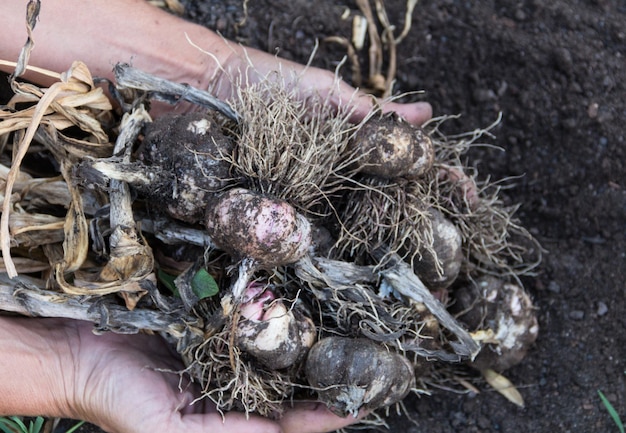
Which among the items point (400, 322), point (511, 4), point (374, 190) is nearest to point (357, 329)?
point (400, 322)

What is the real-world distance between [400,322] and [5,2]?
3.75ft

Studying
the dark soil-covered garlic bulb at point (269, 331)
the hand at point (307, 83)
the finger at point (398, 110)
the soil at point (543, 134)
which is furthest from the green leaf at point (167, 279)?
the soil at point (543, 134)

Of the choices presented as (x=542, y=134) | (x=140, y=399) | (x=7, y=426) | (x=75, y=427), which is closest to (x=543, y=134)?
(x=542, y=134)

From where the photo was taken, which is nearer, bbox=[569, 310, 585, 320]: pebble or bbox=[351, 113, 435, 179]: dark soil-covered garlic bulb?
bbox=[351, 113, 435, 179]: dark soil-covered garlic bulb

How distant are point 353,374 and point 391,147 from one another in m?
0.46

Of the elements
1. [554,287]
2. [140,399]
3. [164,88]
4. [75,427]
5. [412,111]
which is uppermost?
[164,88]

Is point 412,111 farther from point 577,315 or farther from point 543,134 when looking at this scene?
point 577,315

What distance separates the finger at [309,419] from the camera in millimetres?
1292

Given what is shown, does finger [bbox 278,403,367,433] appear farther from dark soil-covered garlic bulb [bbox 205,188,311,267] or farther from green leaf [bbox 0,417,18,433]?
green leaf [bbox 0,417,18,433]

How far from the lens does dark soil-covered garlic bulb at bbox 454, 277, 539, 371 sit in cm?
141

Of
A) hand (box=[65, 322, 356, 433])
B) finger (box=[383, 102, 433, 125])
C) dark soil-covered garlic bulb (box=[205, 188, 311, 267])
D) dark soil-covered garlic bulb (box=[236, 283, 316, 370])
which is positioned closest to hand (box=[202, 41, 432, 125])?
finger (box=[383, 102, 433, 125])

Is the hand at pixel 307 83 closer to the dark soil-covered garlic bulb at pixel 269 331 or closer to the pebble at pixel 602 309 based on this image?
the dark soil-covered garlic bulb at pixel 269 331

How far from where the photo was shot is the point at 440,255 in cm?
129

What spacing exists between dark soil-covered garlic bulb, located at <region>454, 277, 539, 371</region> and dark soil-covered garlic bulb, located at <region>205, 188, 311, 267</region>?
52 cm
